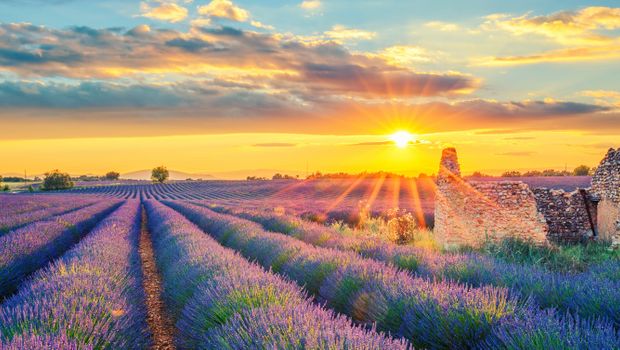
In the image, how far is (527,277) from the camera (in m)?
5.22

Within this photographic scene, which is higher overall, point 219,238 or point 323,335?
point 323,335

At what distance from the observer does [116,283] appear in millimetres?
5168

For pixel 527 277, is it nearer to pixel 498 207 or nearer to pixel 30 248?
pixel 498 207

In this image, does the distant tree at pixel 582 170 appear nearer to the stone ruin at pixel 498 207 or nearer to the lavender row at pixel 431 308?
the stone ruin at pixel 498 207

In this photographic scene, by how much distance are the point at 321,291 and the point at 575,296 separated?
262 cm

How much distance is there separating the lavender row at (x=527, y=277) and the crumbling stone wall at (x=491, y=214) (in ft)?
14.8

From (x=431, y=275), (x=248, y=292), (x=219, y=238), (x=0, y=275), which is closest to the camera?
(x=248, y=292)

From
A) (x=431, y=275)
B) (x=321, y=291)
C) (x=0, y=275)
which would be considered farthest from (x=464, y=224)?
(x=0, y=275)

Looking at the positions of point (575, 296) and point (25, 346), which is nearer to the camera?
point (25, 346)

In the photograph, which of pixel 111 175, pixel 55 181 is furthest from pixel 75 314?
pixel 111 175

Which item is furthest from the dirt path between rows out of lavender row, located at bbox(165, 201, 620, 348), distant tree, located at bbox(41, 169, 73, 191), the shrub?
distant tree, located at bbox(41, 169, 73, 191)

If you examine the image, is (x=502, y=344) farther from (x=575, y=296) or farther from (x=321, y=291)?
(x=321, y=291)

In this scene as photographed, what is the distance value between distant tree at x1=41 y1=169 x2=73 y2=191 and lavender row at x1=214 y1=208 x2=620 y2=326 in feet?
255

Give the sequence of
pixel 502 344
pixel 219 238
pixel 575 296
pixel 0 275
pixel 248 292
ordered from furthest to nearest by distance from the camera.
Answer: pixel 219 238, pixel 0 275, pixel 575 296, pixel 248 292, pixel 502 344
